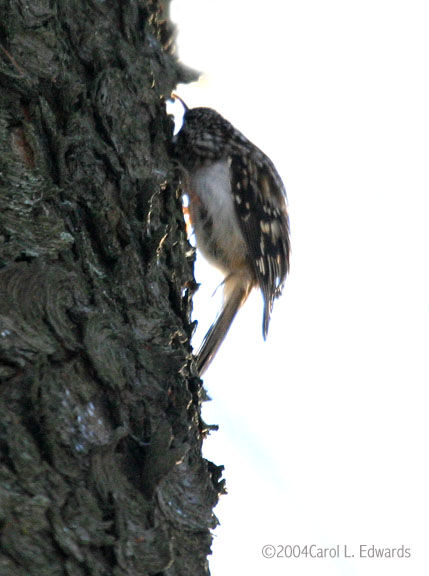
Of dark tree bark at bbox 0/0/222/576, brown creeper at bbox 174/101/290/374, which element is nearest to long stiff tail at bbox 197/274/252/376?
brown creeper at bbox 174/101/290/374

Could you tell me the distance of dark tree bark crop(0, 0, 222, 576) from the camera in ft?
3.56

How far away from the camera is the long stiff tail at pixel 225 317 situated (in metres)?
2.68

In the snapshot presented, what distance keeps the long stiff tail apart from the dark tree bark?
0.86 m

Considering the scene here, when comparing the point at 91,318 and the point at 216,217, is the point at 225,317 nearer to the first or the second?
the point at 216,217

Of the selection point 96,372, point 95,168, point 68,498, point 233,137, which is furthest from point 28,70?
point 233,137

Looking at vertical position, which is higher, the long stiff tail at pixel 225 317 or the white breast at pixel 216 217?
the white breast at pixel 216 217

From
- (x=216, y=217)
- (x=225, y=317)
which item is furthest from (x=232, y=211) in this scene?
(x=225, y=317)

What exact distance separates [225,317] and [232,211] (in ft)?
1.22

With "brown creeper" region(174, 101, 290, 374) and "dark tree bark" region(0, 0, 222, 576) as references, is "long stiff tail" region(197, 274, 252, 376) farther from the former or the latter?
"dark tree bark" region(0, 0, 222, 576)

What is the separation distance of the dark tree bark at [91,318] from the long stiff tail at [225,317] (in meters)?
0.86

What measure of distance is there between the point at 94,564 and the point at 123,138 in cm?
92

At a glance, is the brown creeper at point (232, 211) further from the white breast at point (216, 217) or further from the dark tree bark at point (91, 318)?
the dark tree bark at point (91, 318)

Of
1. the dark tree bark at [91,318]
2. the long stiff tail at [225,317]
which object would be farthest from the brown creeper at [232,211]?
the dark tree bark at [91,318]

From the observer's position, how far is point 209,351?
2707mm
